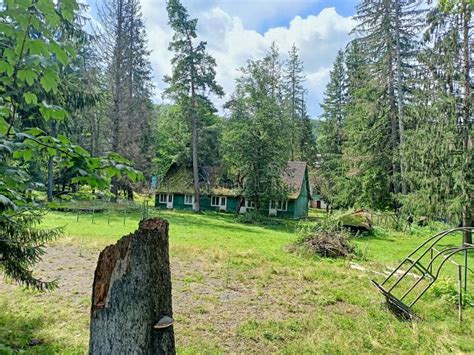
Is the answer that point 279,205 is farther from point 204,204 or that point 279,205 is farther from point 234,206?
point 204,204

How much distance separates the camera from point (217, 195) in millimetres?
26641

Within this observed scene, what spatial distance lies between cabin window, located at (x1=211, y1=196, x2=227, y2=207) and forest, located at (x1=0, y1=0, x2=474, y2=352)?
1600 mm

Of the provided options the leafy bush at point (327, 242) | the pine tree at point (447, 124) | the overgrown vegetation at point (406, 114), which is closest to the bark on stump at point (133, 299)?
the overgrown vegetation at point (406, 114)

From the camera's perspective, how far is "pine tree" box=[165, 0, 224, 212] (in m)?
23.9

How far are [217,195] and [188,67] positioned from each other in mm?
9736

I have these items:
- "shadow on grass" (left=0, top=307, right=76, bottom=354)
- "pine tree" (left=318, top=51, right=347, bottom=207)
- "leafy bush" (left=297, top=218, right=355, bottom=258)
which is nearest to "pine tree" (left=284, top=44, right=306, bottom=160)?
"pine tree" (left=318, top=51, right=347, bottom=207)

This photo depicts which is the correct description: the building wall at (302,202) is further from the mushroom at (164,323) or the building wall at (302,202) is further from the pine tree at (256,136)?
the mushroom at (164,323)

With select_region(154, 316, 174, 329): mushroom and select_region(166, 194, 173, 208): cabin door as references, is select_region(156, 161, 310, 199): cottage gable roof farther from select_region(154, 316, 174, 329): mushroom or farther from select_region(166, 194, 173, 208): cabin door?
select_region(154, 316, 174, 329): mushroom

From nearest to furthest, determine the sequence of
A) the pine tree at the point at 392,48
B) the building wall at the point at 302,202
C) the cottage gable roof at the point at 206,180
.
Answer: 1. the pine tree at the point at 392,48
2. the building wall at the point at 302,202
3. the cottage gable roof at the point at 206,180

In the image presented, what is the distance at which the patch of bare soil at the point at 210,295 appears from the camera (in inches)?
185

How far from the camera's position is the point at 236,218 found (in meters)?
22.4

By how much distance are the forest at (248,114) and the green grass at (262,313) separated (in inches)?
35.1

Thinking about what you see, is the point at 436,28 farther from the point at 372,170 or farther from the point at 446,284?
the point at 446,284

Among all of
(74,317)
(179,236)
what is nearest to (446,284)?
(74,317)
